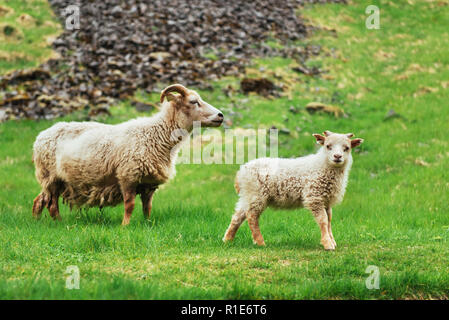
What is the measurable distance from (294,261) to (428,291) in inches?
71.6

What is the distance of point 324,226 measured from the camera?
25.9 ft

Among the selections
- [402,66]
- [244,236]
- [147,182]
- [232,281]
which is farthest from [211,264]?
[402,66]

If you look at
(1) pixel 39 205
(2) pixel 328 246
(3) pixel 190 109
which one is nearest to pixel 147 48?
(1) pixel 39 205

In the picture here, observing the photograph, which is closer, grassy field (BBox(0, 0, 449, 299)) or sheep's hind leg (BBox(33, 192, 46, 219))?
grassy field (BBox(0, 0, 449, 299))

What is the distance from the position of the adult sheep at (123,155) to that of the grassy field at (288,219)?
22.6 inches

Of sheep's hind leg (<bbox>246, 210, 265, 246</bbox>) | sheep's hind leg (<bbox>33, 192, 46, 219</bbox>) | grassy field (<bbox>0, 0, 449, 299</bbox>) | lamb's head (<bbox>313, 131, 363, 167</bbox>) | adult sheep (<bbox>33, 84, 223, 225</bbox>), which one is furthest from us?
sheep's hind leg (<bbox>33, 192, 46, 219</bbox>)

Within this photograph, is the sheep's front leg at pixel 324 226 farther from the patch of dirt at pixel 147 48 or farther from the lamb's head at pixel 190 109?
the patch of dirt at pixel 147 48

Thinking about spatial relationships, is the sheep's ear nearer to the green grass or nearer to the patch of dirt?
the patch of dirt

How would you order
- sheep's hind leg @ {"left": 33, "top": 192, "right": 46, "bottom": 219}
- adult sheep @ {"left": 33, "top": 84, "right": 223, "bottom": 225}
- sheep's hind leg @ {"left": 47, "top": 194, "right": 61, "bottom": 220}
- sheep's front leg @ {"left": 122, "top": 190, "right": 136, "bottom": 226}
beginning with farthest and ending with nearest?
1. sheep's hind leg @ {"left": 33, "top": 192, "right": 46, "bottom": 219}
2. sheep's hind leg @ {"left": 47, "top": 194, "right": 61, "bottom": 220}
3. adult sheep @ {"left": 33, "top": 84, "right": 223, "bottom": 225}
4. sheep's front leg @ {"left": 122, "top": 190, "right": 136, "bottom": 226}

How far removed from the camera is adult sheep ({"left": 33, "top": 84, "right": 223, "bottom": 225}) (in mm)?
9828

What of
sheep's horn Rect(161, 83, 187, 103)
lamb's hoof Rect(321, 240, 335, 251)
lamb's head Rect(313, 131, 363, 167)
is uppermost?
sheep's horn Rect(161, 83, 187, 103)

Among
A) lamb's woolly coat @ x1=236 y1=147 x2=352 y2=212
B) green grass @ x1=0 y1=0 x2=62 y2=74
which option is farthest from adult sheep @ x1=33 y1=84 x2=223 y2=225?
green grass @ x1=0 y1=0 x2=62 y2=74

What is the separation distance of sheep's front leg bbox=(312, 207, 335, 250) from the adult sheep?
2.85 meters

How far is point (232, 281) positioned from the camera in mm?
6004
